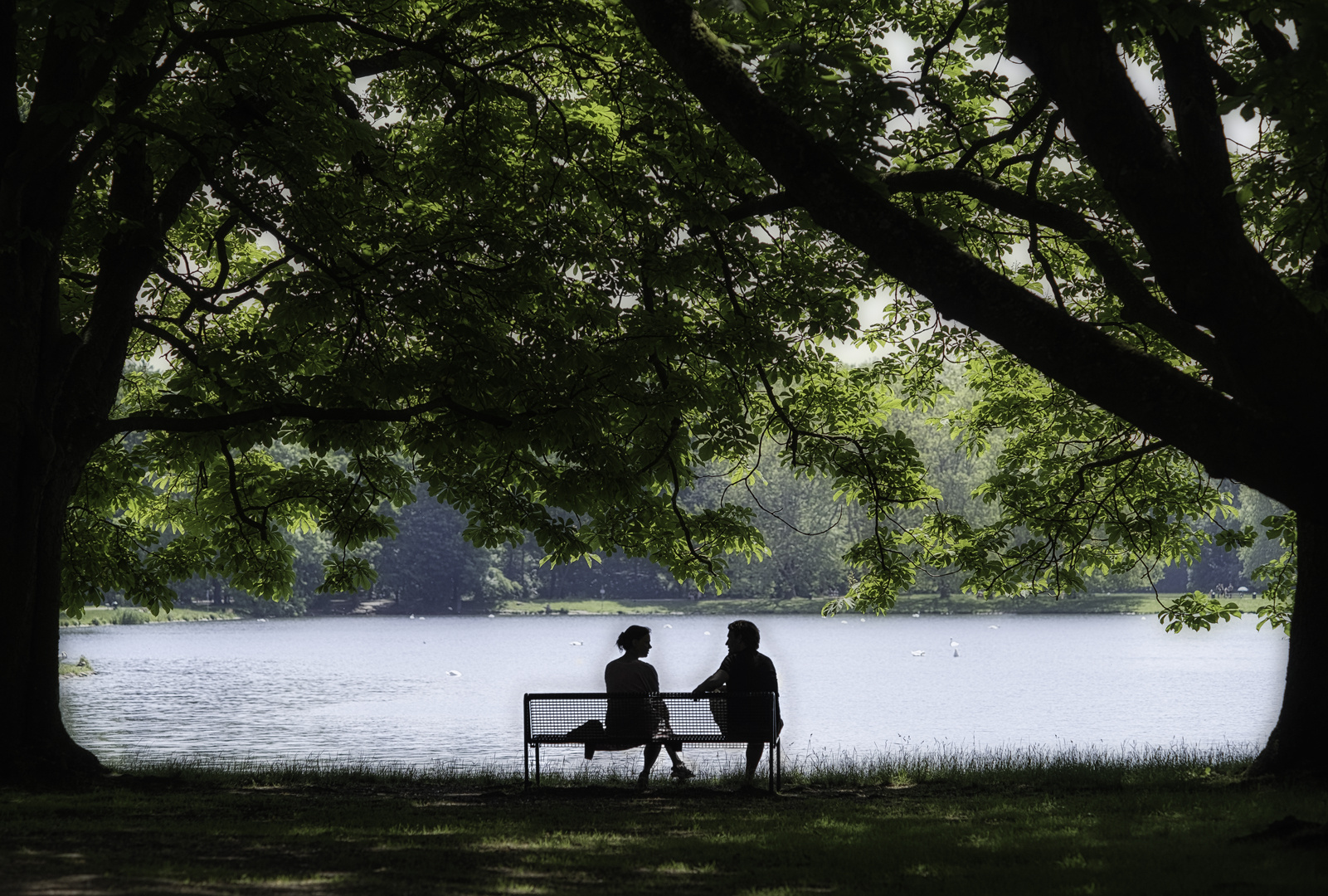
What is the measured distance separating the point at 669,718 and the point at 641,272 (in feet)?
14.7

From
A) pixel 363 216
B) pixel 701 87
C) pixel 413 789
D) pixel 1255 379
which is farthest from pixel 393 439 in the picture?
pixel 1255 379

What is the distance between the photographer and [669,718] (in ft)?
34.3

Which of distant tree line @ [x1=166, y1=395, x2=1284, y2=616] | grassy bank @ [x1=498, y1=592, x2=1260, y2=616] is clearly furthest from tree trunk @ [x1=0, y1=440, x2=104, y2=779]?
grassy bank @ [x1=498, y1=592, x2=1260, y2=616]

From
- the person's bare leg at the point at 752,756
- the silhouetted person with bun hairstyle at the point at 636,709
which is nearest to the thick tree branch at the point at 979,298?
the silhouetted person with bun hairstyle at the point at 636,709

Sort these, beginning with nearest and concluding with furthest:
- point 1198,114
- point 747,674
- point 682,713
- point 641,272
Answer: point 1198,114 < point 682,713 < point 747,674 < point 641,272

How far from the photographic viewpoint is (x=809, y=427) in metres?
15.2

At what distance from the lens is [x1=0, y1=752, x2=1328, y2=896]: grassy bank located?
5953 mm

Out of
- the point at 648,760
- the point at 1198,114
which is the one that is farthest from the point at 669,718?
the point at 1198,114

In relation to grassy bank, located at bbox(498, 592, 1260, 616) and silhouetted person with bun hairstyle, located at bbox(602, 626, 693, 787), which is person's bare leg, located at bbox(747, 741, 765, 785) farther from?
grassy bank, located at bbox(498, 592, 1260, 616)

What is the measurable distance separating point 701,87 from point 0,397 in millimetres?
6918

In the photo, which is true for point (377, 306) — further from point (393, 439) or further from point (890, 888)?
point (890, 888)

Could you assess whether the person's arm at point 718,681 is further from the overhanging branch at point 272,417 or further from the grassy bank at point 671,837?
the overhanging branch at point 272,417

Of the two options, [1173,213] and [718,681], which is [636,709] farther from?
[1173,213]

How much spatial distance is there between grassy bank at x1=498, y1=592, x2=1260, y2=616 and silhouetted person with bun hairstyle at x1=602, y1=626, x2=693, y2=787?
266 ft
